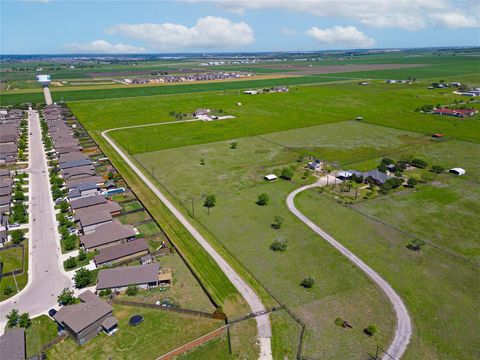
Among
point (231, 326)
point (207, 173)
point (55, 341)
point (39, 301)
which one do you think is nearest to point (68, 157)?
point (207, 173)

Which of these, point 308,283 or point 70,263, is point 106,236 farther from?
point 308,283

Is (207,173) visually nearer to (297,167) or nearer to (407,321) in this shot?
(297,167)

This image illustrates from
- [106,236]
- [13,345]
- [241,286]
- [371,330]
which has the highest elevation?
[106,236]

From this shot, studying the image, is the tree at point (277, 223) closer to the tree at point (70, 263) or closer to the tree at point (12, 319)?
the tree at point (70, 263)

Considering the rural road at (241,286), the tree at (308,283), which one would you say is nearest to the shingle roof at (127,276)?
the rural road at (241,286)

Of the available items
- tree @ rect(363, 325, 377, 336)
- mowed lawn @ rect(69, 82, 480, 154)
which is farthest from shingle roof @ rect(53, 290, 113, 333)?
mowed lawn @ rect(69, 82, 480, 154)

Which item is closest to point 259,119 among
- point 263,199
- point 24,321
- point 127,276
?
point 263,199
